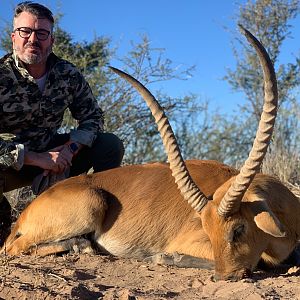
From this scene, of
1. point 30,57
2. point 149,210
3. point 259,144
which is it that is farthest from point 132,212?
point 30,57

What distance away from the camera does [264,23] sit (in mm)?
13789

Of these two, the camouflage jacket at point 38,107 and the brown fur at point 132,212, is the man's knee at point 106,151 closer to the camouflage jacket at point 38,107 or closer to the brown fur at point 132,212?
the camouflage jacket at point 38,107

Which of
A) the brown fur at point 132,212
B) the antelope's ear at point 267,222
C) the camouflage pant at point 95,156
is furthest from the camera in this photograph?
the camouflage pant at point 95,156

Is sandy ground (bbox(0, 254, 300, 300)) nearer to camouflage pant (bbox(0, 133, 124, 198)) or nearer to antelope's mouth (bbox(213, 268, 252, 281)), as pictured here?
antelope's mouth (bbox(213, 268, 252, 281))

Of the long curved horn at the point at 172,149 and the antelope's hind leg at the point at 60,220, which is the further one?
the antelope's hind leg at the point at 60,220

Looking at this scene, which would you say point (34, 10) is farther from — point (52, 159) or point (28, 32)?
point (52, 159)

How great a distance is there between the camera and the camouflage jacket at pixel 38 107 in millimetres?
5535

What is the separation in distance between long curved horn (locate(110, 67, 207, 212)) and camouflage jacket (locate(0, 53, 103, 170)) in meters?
1.66

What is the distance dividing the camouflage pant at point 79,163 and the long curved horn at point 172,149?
6.38ft

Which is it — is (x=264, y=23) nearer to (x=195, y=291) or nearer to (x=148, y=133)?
(x=148, y=133)

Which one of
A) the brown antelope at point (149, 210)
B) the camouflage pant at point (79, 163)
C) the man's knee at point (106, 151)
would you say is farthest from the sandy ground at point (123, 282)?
the man's knee at point (106, 151)

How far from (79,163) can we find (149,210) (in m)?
1.46

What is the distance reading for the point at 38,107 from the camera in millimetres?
5750

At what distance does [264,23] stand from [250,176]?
10.6 meters
